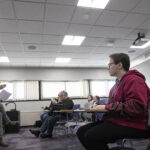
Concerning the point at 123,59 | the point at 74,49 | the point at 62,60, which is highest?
the point at 74,49

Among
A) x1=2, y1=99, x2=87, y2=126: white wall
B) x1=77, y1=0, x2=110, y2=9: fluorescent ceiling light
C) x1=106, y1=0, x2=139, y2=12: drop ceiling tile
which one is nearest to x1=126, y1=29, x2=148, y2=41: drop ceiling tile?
x1=106, y1=0, x2=139, y2=12: drop ceiling tile

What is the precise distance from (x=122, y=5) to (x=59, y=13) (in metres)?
1.19

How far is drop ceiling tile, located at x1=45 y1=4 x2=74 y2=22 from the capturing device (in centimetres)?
292

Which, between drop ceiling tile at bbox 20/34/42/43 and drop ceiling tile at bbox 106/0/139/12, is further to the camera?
drop ceiling tile at bbox 20/34/42/43

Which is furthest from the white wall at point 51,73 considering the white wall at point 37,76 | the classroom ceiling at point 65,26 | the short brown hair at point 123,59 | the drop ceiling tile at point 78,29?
the short brown hair at point 123,59

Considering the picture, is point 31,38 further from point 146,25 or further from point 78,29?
A: point 146,25

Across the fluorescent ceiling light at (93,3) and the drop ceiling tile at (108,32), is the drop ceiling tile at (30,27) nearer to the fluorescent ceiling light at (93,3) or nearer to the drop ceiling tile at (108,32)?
the fluorescent ceiling light at (93,3)

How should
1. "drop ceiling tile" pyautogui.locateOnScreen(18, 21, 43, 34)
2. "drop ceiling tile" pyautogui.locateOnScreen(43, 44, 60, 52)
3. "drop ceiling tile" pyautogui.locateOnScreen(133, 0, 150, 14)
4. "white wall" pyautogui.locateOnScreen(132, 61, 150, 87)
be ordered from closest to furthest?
"drop ceiling tile" pyautogui.locateOnScreen(133, 0, 150, 14)
"drop ceiling tile" pyautogui.locateOnScreen(18, 21, 43, 34)
"drop ceiling tile" pyautogui.locateOnScreen(43, 44, 60, 52)
"white wall" pyautogui.locateOnScreen(132, 61, 150, 87)

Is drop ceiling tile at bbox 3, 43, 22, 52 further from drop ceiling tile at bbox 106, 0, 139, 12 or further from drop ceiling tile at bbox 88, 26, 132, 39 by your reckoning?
drop ceiling tile at bbox 106, 0, 139, 12

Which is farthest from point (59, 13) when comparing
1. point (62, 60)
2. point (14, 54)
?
point (62, 60)

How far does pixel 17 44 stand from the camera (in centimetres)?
457

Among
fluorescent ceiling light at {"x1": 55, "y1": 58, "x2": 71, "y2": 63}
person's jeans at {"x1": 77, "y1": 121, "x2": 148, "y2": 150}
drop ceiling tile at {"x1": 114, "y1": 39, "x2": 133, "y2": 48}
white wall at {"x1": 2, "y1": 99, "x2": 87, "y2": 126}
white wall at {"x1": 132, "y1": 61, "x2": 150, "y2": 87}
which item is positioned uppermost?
drop ceiling tile at {"x1": 114, "y1": 39, "x2": 133, "y2": 48}

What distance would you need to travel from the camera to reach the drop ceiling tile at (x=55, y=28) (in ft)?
11.6

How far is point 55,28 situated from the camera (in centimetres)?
371
